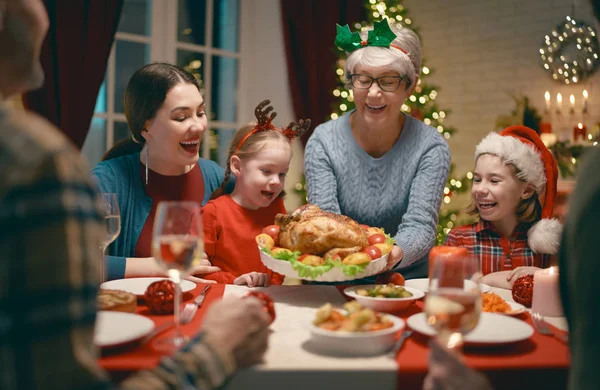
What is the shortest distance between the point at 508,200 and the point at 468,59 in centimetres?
448

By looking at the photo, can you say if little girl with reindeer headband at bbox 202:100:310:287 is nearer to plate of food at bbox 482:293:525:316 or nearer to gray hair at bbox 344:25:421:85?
gray hair at bbox 344:25:421:85

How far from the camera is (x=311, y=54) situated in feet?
19.7

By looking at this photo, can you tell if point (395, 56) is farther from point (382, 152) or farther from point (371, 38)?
point (382, 152)

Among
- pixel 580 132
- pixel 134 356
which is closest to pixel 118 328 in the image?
pixel 134 356

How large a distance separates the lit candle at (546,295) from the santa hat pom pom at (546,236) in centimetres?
98

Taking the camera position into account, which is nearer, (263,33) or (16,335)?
(16,335)

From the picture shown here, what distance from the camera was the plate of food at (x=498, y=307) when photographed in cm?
152

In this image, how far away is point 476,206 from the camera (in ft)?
9.30

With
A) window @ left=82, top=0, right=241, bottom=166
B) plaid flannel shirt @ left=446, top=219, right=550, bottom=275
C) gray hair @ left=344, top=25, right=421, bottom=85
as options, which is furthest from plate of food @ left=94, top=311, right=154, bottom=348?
window @ left=82, top=0, right=241, bottom=166

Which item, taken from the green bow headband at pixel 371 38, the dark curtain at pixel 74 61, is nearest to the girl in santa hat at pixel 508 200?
the green bow headband at pixel 371 38

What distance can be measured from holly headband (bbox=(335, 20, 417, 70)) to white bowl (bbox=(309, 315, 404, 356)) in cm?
140

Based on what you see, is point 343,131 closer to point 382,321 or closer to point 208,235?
point 208,235

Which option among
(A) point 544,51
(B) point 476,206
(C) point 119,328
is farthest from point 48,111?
(A) point 544,51

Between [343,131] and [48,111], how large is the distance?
8.55 ft
